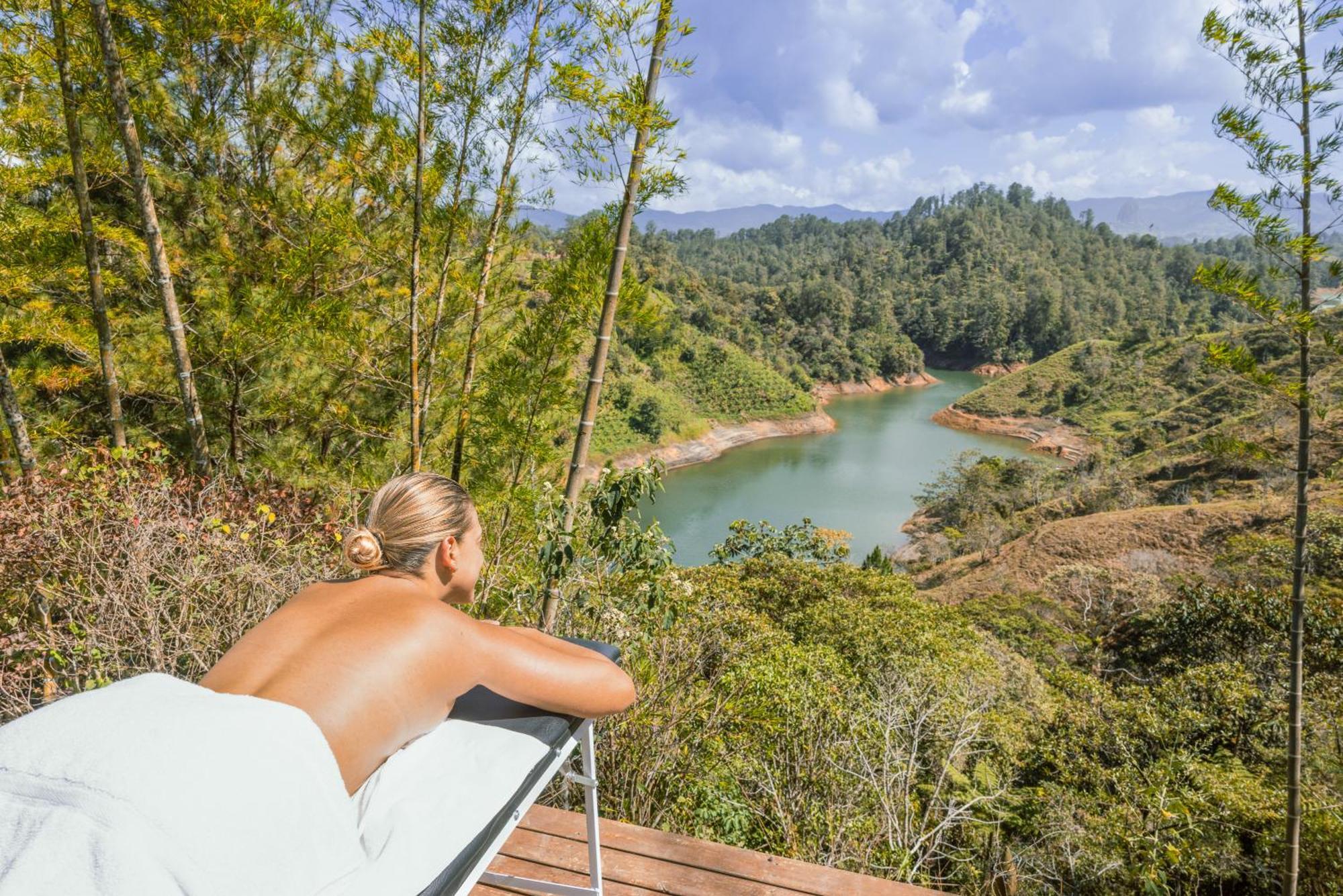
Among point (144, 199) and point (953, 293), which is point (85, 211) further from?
point (953, 293)

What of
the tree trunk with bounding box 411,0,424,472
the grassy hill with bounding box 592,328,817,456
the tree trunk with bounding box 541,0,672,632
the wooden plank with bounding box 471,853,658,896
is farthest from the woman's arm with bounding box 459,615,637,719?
the grassy hill with bounding box 592,328,817,456

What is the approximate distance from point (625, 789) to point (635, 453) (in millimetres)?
21339

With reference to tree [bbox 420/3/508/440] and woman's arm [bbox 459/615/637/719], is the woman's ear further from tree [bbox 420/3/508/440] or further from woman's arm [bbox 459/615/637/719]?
tree [bbox 420/3/508/440]

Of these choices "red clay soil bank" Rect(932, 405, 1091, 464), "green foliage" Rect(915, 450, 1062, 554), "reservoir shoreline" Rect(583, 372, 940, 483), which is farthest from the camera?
"red clay soil bank" Rect(932, 405, 1091, 464)

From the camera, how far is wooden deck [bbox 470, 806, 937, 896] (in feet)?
4.69

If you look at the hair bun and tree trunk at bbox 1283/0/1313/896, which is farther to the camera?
tree trunk at bbox 1283/0/1313/896

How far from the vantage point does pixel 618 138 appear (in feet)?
6.10

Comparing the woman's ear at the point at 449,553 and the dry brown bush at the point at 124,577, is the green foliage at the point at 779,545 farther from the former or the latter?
the woman's ear at the point at 449,553

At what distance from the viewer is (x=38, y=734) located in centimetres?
62

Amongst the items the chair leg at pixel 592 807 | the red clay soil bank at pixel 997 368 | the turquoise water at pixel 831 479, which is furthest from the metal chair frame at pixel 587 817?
the red clay soil bank at pixel 997 368

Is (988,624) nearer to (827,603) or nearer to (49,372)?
(827,603)

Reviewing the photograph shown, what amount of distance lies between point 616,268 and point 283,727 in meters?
1.43

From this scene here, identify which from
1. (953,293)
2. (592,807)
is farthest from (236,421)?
(953,293)

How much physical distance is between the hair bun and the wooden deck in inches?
33.2
